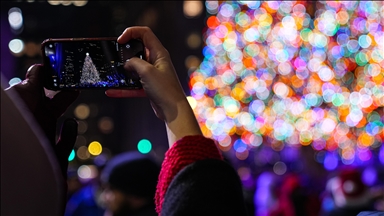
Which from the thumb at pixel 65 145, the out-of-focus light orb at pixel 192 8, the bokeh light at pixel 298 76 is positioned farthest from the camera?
the out-of-focus light orb at pixel 192 8

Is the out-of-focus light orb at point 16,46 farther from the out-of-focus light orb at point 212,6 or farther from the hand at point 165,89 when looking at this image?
the hand at point 165,89

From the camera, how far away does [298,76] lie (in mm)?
5895

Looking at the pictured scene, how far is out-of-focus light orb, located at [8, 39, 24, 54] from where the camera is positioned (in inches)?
254

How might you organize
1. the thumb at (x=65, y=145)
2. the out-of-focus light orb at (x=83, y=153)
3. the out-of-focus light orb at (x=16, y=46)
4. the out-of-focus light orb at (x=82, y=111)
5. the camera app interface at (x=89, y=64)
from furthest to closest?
the out-of-focus light orb at (x=83, y=153)
the out-of-focus light orb at (x=82, y=111)
the out-of-focus light orb at (x=16, y=46)
the camera app interface at (x=89, y=64)
the thumb at (x=65, y=145)

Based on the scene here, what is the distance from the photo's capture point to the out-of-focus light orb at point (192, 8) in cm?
708

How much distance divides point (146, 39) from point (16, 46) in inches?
239

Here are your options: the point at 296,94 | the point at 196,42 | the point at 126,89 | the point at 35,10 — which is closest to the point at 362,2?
the point at 296,94

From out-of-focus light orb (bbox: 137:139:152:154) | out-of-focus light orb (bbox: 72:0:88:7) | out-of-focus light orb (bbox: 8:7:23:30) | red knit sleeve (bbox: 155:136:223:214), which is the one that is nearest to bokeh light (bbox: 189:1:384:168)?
out-of-focus light orb (bbox: 137:139:152:154)

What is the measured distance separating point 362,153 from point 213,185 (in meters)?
5.72

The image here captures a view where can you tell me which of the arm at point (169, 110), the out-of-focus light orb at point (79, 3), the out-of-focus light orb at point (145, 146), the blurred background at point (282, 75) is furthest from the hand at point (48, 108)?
the out-of-focus light orb at point (145, 146)

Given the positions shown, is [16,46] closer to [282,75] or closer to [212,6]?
[212,6]

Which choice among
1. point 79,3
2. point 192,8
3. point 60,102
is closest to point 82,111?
point 79,3

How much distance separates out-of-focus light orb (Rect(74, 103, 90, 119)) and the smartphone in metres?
9.67

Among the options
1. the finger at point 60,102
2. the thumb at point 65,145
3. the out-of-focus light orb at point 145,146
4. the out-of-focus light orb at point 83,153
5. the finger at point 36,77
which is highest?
the finger at point 36,77
